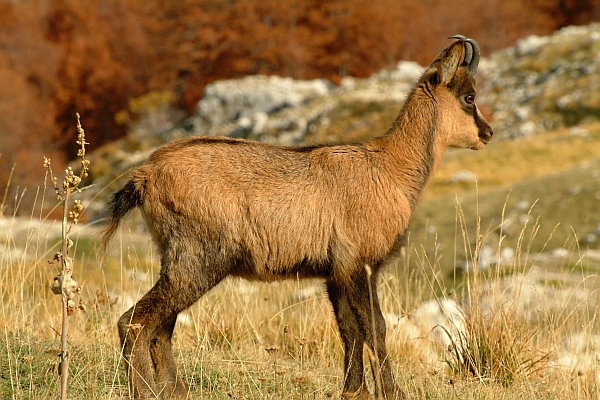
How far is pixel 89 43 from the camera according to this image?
69.2 metres

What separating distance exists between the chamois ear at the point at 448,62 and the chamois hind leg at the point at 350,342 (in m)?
2.01

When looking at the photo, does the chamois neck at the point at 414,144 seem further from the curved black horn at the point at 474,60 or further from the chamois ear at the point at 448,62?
the curved black horn at the point at 474,60

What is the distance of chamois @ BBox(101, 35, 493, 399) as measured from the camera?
5539 millimetres

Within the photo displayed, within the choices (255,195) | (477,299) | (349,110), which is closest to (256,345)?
(477,299)

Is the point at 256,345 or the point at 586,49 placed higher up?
the point at 586,49

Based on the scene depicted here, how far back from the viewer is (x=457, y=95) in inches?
268

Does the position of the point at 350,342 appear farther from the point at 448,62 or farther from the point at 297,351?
the point at 448,62

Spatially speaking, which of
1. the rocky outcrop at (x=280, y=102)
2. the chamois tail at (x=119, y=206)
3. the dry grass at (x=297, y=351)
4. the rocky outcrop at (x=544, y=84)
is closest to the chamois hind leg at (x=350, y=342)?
the dry grass at (x=297, y=351)

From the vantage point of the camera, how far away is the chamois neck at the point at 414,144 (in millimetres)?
6418

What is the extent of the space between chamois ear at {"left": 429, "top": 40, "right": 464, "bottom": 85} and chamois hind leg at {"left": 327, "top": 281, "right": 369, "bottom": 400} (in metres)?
2.01

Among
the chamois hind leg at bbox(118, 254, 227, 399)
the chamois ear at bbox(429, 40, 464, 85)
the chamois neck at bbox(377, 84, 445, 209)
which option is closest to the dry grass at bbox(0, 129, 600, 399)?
the chamois hind leg at bbox(118, 254, 227, 399)

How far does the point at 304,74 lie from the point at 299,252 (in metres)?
58.4

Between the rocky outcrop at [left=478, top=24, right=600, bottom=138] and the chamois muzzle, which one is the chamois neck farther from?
the rocky outcrop at [left=478, top=24, right=600, bottom=138]

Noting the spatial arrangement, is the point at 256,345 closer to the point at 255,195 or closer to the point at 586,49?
the point at 255,195
